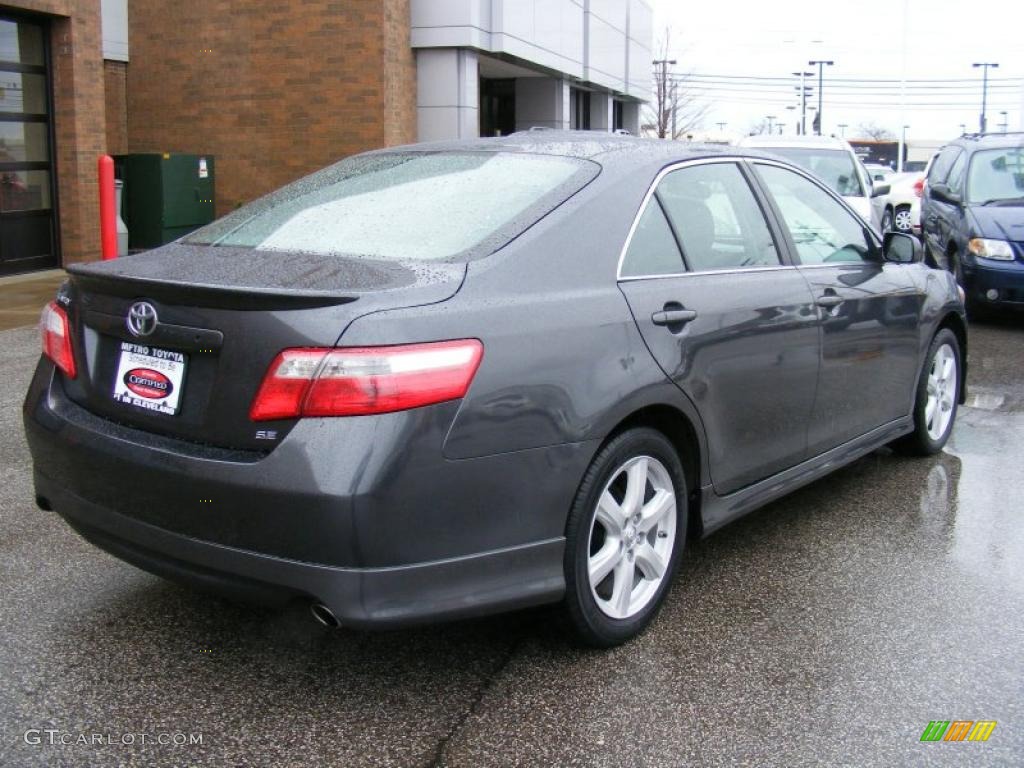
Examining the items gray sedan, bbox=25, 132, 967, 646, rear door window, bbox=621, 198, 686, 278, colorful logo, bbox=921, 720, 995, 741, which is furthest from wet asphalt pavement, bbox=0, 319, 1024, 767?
rear door window, bbox=621, 198, 686, 278

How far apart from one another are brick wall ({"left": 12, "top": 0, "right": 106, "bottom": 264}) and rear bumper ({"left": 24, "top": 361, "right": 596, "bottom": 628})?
1160 centimetres

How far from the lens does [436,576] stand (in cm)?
296

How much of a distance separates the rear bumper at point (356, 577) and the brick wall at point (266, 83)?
49.3 feet

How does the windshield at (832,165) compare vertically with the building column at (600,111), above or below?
below

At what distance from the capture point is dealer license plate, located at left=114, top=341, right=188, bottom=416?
10.1ft

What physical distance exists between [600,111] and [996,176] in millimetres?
18379

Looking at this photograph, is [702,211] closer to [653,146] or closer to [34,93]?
[653,146]

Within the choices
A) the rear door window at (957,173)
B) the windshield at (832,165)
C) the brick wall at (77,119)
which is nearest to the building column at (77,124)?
the brick wall at (77,119)

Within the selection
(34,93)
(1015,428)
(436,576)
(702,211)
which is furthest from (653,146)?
(34,93)

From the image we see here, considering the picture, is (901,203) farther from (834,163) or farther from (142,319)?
(142,319)

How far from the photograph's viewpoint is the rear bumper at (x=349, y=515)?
2.83m

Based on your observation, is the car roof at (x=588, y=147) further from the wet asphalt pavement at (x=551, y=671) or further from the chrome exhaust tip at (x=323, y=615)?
the chrome exhaust tip at (x=323, y=615)

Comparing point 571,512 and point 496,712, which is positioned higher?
point 571,512

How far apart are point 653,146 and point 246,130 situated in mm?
15589
